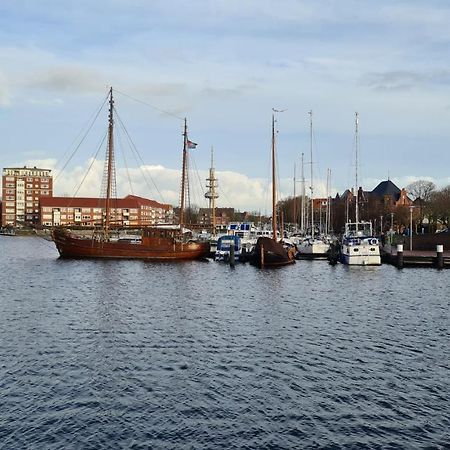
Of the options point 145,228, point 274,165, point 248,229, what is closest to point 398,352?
point 274,165

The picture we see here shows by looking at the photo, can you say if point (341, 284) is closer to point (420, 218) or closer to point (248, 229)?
point (248, 229)

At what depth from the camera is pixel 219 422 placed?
18375mm

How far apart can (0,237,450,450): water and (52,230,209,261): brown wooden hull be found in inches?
1349

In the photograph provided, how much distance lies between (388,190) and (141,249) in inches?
4093

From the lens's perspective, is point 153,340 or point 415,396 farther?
point 153,340

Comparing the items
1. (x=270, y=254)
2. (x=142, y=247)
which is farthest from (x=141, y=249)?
(x=270, y=254)

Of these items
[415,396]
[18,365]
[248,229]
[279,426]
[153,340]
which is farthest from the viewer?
[248,229]

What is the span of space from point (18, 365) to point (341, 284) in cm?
3560

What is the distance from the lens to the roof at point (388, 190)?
166m

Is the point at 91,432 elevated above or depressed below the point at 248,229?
below

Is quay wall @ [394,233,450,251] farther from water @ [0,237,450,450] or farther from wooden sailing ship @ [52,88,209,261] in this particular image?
water @ [0,237,450,450]

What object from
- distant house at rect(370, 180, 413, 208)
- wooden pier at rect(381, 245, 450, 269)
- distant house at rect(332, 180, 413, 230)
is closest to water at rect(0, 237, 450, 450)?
wooden pier at rect(381, 245, 450, 269)

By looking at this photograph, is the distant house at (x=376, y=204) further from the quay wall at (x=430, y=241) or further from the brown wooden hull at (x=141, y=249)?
the brown wooden hull at (x=141, y=249)

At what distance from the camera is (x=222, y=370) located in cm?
2392
